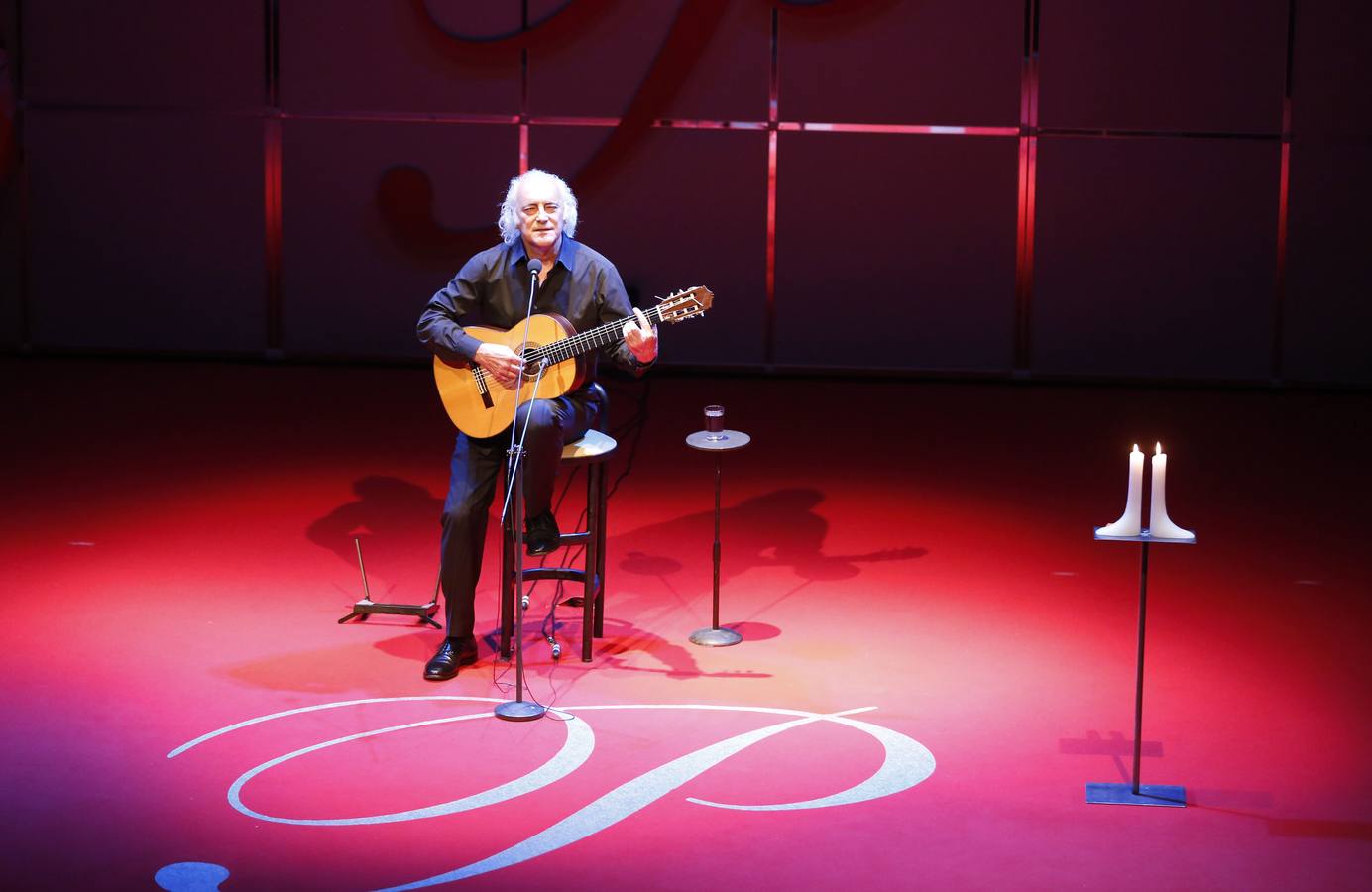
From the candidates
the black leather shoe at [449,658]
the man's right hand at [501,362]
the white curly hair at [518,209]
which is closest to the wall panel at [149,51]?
the white curly hair at [518,209]

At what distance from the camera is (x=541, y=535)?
5.43 m

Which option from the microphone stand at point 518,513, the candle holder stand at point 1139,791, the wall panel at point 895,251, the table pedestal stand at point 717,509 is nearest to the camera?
the candle holder stand at point 1139,791

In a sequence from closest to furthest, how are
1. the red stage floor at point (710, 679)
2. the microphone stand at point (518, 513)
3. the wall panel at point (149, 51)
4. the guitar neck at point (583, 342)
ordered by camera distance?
the red stage floor at point (710, 679) → the microphone stand at point (518, 513) → the guitar neck at point (583, 342) → the wall panel at point (149, 51)

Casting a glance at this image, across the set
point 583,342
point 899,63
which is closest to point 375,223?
point 899,63

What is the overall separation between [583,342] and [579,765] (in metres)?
1.52

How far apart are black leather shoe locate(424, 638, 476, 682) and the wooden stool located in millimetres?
121

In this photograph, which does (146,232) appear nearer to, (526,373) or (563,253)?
(563,253)

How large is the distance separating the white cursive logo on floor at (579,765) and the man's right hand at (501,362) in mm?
1095

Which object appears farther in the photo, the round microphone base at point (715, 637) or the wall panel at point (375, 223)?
the wall panel at point (375, 223)

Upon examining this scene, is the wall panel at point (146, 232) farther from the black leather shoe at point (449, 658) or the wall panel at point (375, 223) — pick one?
the black leather shoe at point (449, 658)

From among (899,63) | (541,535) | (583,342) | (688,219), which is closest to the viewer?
(583,342)

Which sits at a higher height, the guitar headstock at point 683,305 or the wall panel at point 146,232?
the wall panel at point 146,232

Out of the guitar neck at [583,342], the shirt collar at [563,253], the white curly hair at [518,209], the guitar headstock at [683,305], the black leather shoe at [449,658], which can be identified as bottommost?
the black leather shoe at [449,658]

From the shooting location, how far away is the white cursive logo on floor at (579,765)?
3.99m
